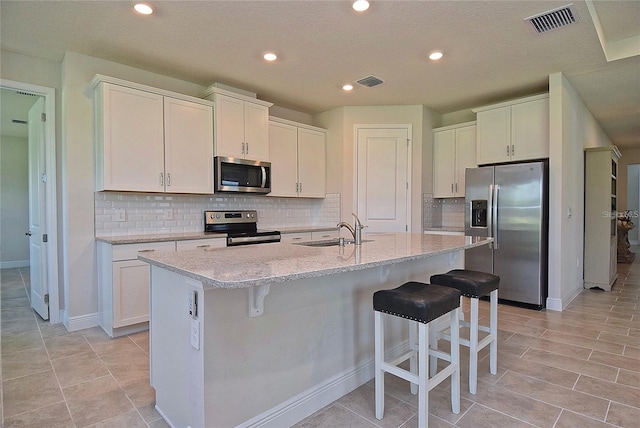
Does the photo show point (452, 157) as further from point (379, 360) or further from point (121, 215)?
point (121, 215)

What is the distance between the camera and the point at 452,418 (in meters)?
1.83

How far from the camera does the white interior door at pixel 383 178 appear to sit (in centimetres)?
483

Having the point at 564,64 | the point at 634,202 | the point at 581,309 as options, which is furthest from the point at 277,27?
the point at 634,202

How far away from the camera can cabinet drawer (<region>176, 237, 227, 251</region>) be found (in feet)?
10.7

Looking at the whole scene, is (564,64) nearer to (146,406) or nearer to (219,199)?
(219,199)

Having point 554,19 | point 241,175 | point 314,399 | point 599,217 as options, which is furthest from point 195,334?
point 599,217

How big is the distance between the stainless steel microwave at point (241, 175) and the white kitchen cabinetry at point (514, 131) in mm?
2754

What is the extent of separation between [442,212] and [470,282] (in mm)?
3309

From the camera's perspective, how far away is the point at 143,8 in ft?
8.05

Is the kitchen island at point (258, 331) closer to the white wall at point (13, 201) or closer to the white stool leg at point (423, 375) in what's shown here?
the white stool leg at point (423, 375)

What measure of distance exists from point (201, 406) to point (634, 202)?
1344 cm

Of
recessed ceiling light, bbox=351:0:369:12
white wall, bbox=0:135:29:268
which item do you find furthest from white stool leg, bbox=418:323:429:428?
white wall, bbox=0:135:29:268

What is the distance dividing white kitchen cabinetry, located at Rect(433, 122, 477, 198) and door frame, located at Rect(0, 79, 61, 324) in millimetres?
4609

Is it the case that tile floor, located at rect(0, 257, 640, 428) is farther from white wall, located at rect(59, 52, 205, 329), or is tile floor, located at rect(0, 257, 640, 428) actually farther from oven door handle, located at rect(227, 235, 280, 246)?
oven door handle, located at rect(227, 235, 280, 246)
